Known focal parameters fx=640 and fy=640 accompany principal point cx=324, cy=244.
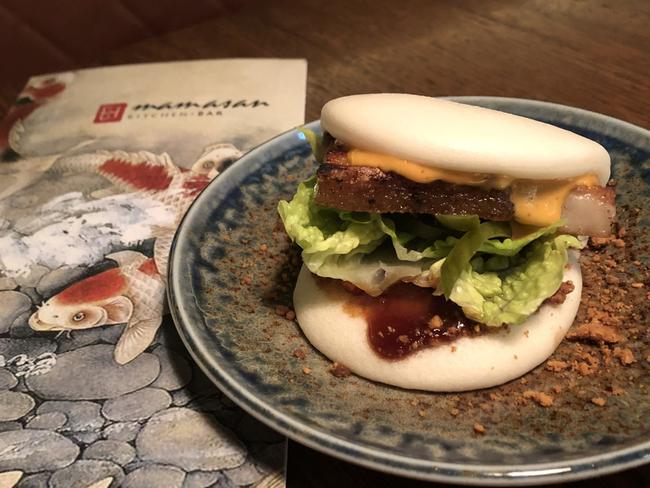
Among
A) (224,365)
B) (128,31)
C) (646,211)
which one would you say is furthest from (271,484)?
(128,31)

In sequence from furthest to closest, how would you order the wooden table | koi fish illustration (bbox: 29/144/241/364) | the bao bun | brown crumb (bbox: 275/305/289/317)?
the wooden table → koi fish illustration (bbox: 29/144/241/364) → brown crumb (bbox: 275/305/289/317) → the bao bun

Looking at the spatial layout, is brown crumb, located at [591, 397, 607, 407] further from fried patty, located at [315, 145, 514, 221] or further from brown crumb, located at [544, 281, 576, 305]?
fried patty, located at [315, 145, 514, 221]

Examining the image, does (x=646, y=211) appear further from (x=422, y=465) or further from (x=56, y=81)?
(x=56, y=81)

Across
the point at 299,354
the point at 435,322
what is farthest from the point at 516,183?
the point at 299,354

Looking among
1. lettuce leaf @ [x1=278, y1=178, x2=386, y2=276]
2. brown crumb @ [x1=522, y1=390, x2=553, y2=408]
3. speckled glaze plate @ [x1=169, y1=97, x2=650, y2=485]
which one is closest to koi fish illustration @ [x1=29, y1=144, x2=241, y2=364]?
speckled glaze plate @ [x1=169, y1=97, x2=650, y2=485]

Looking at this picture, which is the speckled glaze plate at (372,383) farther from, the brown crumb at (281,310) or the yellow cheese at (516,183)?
the yellow cheese at (516,183)

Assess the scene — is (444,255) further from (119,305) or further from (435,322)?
(119,305)
